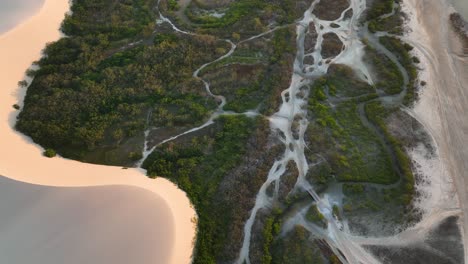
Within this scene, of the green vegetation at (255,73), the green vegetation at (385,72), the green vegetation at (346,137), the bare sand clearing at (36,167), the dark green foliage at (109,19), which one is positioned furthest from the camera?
the dark green foliage at (109,19)

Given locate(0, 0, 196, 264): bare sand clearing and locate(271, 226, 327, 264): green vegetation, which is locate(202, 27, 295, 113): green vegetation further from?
locate(271, 226, 327, 264): green vegetation

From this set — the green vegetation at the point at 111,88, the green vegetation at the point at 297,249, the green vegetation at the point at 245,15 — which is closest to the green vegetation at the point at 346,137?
the green vegetation at the point at 297,249

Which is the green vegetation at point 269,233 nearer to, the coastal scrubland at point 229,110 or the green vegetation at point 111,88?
the coastal scrubland at point 229,110

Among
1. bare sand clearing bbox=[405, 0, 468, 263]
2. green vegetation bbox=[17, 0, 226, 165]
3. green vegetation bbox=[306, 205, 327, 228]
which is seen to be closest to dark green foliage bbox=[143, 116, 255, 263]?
green vegetation bbox=[17, 0, 226, 165]

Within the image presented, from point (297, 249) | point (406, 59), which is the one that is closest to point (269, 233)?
point (297, 249)

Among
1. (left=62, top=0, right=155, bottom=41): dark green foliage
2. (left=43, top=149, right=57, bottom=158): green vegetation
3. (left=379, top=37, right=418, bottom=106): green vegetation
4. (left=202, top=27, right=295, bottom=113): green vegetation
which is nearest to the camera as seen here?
(left=43, top=149, right=57, bottom=158): green vegetation
